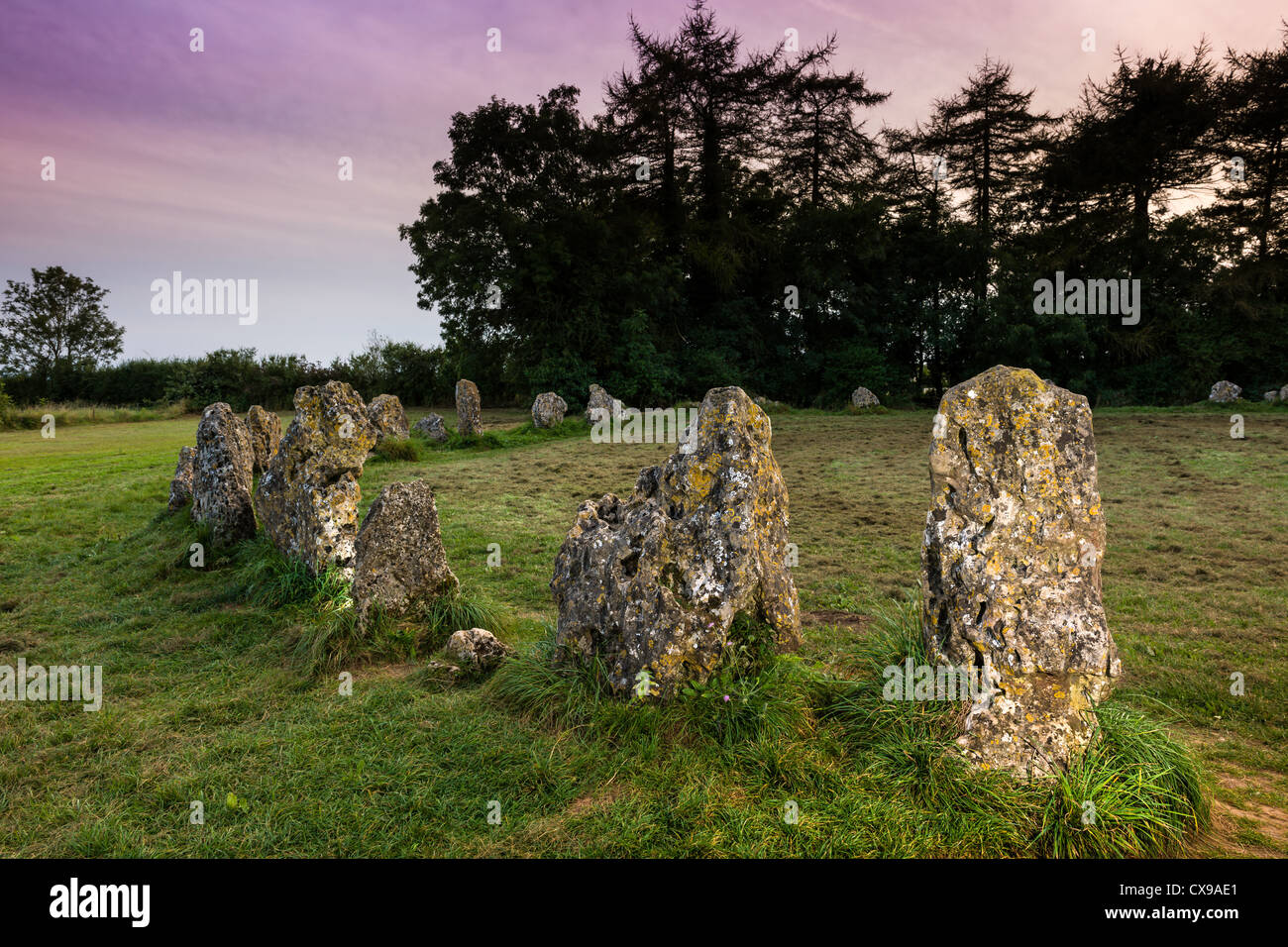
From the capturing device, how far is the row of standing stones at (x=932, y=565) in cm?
381

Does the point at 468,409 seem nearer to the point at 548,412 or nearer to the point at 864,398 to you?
the point at 548,412

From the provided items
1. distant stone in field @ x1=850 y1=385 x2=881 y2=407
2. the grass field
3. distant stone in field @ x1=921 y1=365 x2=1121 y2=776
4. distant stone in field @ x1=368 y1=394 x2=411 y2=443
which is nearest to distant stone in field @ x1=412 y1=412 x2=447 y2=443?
distant stone in field @ x1=368 y1=394 x2=411 y2=443

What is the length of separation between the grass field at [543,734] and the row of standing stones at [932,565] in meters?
0.33

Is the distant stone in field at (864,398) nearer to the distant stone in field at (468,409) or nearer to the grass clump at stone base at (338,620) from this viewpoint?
the distant stone in field at (468,409)

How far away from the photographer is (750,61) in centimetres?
3312

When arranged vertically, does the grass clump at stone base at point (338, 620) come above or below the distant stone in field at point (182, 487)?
below

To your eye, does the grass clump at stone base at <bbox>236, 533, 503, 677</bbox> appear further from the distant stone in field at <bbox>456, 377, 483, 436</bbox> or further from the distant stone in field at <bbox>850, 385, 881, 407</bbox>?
the distant stone in field at <bbox>850, 385, 881, 407</bbox>

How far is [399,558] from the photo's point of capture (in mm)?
6496

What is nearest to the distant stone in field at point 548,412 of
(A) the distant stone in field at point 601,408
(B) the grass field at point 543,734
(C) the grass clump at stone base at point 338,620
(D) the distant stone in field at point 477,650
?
(A) the distant stone in field at point 601,408

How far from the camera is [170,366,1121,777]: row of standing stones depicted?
381 cm

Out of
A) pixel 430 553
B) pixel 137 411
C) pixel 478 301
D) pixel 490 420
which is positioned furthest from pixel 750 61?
pixel 430 553

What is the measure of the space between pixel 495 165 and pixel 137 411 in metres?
18.9

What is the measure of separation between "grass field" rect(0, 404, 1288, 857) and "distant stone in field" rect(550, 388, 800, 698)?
1.00 ft

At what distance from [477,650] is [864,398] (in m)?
25.7
